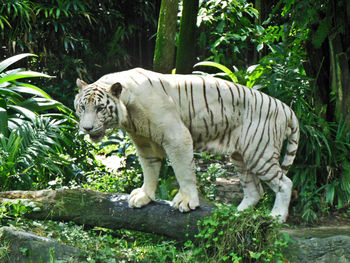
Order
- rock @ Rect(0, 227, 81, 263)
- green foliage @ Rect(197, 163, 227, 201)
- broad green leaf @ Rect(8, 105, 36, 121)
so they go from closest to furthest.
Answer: rock @ Rect(0, 227, 81, 263)
green foliage @ Rect(197, 163, 227, 201)
broad green leaf @ Rect(8, 105, 36, 121)

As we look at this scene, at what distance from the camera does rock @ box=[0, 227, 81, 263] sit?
335cm

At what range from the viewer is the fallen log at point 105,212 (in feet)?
13.0

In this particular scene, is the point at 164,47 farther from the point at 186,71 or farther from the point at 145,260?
the point at 145,260

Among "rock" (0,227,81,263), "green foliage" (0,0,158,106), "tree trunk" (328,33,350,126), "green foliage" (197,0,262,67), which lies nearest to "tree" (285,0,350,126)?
"tree trunk" (328,33,350,126)

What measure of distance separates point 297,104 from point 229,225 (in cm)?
278

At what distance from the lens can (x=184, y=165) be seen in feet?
12.9

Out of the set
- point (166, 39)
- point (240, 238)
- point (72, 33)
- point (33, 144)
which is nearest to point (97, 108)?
point (240, 238)

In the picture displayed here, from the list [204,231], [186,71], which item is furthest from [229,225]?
[186,71]

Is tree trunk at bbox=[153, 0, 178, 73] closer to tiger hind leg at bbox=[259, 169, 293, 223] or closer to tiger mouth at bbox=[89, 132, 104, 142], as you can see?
tiger hind leg at bbox=[259, 169, 293, 223]

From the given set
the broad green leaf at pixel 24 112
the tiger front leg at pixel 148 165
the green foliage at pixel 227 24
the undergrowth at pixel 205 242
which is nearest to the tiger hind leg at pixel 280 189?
the undergrowth at pixel 205 242

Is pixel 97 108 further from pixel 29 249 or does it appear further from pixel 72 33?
pixel 72 33

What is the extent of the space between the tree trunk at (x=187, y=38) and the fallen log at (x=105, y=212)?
2627 mm

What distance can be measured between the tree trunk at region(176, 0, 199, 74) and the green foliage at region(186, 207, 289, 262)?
120 inches

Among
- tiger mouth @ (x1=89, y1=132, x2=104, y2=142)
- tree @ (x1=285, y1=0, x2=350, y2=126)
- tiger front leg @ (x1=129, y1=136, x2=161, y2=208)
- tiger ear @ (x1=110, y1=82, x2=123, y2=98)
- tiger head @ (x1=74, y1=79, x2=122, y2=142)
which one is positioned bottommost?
tiger front leg @ (x1=129, y1=136, x2=161, y2=208)
